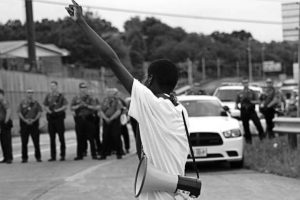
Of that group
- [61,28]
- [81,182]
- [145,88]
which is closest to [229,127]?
[81,182]

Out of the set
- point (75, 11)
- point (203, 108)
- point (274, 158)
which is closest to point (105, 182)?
point (274, 158)

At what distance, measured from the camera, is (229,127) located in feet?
38.6

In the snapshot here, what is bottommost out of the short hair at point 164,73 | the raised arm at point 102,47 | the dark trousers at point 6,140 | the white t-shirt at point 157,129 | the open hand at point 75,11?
the dark trousers at point 6,140

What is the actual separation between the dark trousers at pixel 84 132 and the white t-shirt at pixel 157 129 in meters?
10.8

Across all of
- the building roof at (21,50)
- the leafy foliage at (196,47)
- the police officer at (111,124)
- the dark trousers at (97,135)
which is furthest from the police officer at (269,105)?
the leafy foliage at (196,47)

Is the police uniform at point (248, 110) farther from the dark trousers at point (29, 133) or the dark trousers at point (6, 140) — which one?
the dark trousers at point (6, 140)

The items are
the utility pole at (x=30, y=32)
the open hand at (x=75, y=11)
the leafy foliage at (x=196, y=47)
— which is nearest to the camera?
the open hand at (x=75, y=11)

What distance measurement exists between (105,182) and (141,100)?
22.0 feet

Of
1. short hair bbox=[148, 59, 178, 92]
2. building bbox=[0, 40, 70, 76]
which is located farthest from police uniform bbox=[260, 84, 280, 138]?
building bbox=[0, 40, 70, 76]

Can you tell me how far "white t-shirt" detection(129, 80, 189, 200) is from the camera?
3.65 metres

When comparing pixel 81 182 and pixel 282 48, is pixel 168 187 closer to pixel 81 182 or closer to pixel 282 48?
pixel 81 182

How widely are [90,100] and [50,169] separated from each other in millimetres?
2669

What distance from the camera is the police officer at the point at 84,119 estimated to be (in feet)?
47.3

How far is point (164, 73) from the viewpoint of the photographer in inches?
150
